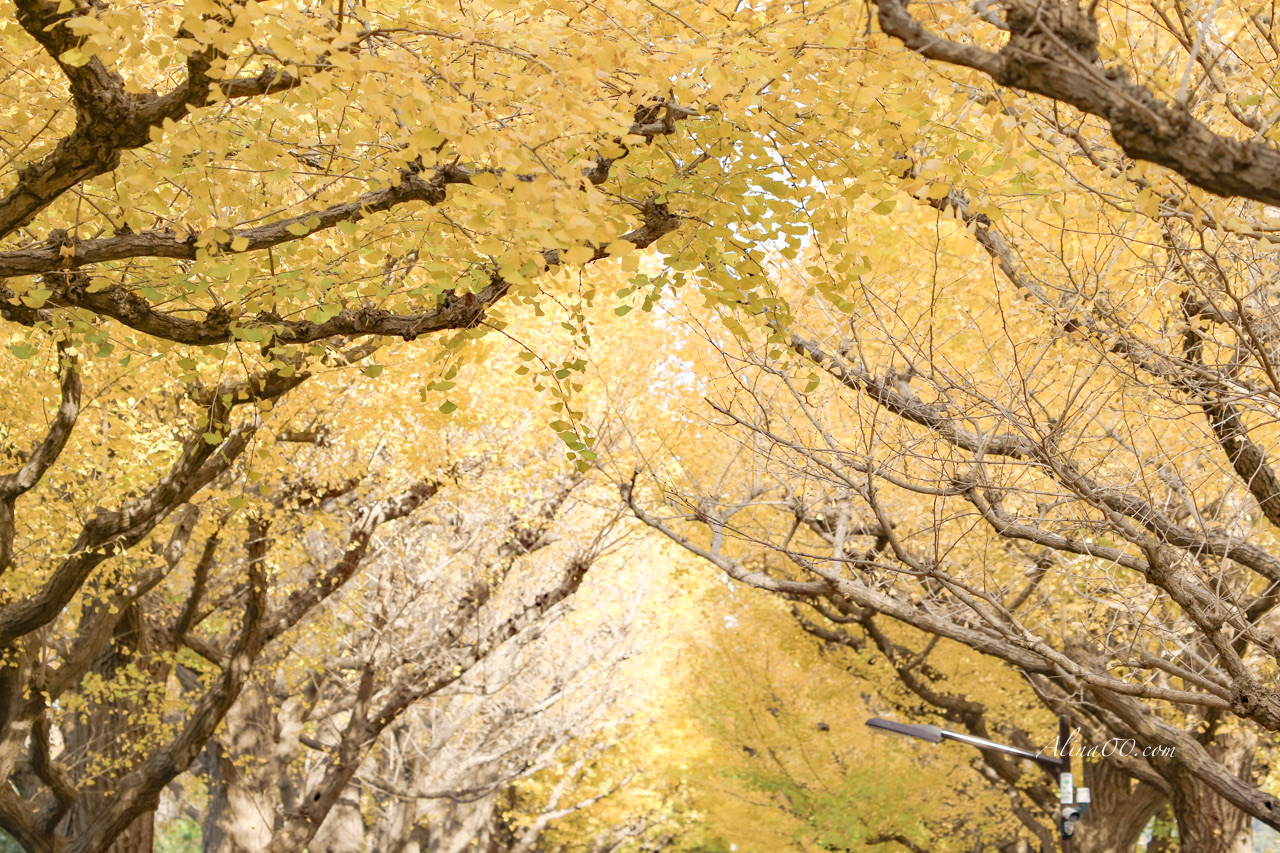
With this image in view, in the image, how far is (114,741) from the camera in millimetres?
13414

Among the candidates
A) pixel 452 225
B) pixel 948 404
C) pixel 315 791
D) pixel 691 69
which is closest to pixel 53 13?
pixel 452 225

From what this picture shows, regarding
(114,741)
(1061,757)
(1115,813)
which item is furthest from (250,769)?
(1115,813)

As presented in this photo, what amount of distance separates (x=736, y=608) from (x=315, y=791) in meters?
9.22

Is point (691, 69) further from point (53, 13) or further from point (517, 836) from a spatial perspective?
point (517, 836)

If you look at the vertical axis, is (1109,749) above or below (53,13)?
below

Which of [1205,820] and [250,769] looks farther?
[250,769]

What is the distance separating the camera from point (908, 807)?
17.7 m

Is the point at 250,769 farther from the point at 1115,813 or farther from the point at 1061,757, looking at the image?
the point at 1115,813

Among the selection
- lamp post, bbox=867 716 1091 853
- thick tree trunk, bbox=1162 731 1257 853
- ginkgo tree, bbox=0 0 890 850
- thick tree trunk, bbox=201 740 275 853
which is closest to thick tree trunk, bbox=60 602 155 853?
thick tree trunk, bbox=201 740 275 853

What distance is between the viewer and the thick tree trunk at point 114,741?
42.2 feet

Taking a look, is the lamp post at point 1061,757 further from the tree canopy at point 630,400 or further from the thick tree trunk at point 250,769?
the thick tree trunk at point 250,769

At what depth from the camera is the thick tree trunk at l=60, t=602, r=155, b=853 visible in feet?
42.2


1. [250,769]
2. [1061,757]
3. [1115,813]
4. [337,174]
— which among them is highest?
[337,174]

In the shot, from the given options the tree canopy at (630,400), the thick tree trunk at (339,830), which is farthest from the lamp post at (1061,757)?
the thick tree trunk at (339,830)
